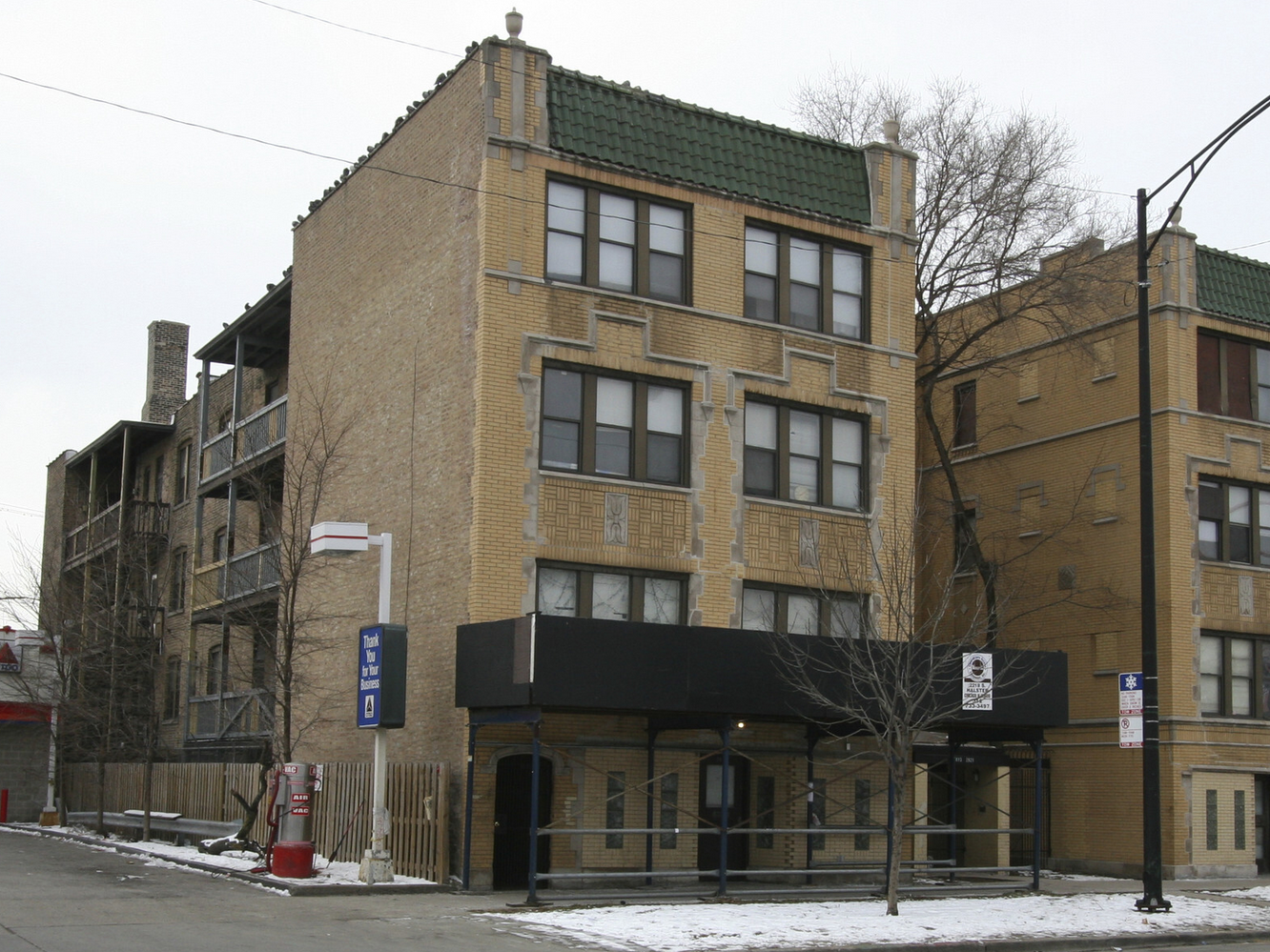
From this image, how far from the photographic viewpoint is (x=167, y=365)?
148 feet

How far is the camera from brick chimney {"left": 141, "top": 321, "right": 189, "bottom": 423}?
44.5 meters

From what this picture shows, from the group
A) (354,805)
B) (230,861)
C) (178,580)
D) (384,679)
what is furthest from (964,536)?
(178,580)

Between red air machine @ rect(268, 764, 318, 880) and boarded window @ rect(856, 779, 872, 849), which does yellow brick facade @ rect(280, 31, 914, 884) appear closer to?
boarded window @ rect(856, 779, 872, 849)

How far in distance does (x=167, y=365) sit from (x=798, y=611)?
89.0 ft

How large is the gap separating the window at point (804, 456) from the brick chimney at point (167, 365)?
2536cm

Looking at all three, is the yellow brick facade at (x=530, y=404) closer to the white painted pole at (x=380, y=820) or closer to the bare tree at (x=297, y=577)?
the bare tree at (x=297, y=577)

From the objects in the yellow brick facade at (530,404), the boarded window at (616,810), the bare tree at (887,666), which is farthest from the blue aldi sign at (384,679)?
the bare tree at (887,666)

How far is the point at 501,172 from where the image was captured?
902 inches

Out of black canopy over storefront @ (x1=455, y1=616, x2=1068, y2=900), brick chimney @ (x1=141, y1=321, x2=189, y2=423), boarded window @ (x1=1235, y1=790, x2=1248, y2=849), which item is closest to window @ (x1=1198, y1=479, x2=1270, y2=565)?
boarded window @ (x1=1235, y1=790, x2=1248, y2=849)

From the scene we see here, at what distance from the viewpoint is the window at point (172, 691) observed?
38344 mm

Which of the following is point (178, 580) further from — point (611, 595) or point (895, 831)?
point (895, 831)

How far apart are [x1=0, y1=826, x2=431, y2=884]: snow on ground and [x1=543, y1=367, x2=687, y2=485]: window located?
267 inches

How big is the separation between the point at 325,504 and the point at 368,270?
446 cm

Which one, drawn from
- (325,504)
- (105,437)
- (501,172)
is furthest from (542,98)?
(105,437)
